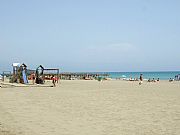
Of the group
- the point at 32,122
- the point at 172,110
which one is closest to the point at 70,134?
the point at 32,122

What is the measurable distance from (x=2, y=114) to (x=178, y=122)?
5.98m

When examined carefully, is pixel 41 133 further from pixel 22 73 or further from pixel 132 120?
pixel 22 73

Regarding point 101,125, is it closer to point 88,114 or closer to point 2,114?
point 88,114

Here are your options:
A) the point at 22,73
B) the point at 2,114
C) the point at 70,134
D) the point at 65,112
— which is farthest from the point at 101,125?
the point at 22,73

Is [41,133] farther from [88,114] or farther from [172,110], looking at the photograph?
[172,110]

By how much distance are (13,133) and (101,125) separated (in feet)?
8.43

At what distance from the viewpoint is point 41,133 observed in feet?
27.0

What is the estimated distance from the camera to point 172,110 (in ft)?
42.1

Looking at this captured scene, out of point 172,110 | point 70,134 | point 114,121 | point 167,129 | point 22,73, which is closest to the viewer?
point 70,134

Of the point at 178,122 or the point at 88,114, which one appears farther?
the point at 88,114

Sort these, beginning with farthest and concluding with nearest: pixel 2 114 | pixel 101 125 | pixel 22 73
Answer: pixel 22 73, pixel 2 114, pixel 101 125

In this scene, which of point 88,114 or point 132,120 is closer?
point 132,120

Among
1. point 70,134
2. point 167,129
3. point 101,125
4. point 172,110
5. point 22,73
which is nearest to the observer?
point 70,134

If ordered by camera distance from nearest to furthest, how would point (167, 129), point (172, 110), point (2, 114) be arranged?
point (167, 129), point (2, 114), point (172, 110)
